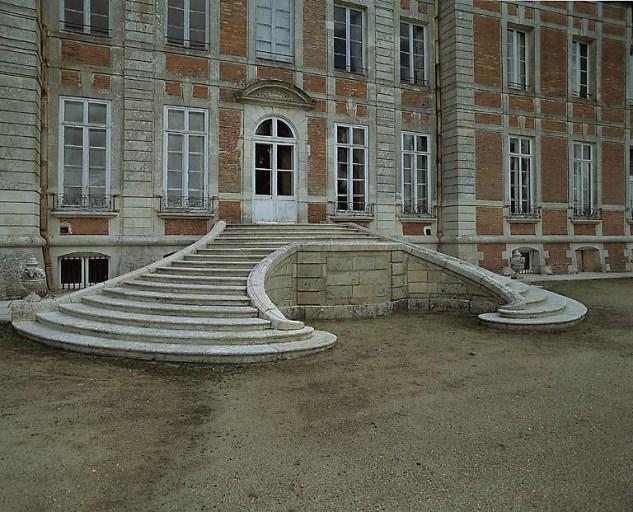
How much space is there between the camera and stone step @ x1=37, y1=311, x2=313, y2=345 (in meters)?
5.94

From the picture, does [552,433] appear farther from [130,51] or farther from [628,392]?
[130,51]

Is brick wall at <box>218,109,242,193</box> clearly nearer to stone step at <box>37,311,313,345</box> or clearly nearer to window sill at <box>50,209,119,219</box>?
window sill at <box>50,209,119,219</box>

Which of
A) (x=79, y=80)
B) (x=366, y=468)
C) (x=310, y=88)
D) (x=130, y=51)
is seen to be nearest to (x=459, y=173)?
(x=310, y=88)

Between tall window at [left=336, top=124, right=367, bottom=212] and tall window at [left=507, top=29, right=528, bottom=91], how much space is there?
5638mm

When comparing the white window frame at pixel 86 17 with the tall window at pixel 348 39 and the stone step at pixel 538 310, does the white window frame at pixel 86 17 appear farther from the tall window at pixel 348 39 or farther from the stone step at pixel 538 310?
the stone step at pixel 538 310

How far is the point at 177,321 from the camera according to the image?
251 inches

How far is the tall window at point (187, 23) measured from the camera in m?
12.0

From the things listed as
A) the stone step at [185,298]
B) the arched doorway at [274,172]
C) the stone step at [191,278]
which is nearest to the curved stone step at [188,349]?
the stone step at [185,298]

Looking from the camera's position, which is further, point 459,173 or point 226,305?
point 459,173

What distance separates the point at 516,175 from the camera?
15523 mm

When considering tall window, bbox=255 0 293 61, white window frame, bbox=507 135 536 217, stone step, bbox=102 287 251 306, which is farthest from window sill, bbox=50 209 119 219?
white window frame, bbox=507 135 536 217

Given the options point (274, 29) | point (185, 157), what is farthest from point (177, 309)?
point (274, 29)

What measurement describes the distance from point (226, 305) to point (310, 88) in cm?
815

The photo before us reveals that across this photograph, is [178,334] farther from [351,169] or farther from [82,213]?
[351,169]
